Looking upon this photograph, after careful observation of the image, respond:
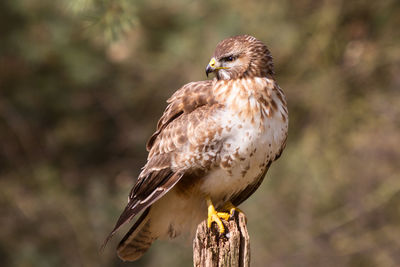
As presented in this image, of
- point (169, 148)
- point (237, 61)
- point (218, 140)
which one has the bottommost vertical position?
point (218, 140)

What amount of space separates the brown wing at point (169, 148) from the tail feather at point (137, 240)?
7.6 inches

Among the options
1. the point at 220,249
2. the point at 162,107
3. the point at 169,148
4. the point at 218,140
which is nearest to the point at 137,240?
the point at 169,148

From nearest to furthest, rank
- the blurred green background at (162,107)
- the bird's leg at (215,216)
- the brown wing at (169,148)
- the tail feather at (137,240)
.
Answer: the bird's leg at (215,216), the brown wing at (169,148), the tail feather at (137,240), the blurred green background at (162,107)

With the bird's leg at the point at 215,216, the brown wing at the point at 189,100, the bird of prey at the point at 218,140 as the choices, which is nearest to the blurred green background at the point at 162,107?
the brown wing at the point at 189,100

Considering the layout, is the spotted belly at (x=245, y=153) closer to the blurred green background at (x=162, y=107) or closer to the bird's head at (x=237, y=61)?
the bird's head at (x=237, y=61)

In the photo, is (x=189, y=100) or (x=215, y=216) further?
(x=189, y=100)

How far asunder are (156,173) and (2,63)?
17.6 feet

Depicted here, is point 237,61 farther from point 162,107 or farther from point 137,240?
point 162,107

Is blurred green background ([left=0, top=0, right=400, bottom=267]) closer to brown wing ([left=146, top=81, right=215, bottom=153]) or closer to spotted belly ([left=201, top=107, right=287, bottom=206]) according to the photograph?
brown wing ([left=146, top=81, right=215, bottom=153])

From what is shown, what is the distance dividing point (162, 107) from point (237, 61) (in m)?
5.25

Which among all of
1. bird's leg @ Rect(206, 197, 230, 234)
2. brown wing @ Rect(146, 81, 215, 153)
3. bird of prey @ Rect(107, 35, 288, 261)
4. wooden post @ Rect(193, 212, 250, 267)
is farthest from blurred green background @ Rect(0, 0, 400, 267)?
wooden post @ Rect(193, 212, 250, 267)

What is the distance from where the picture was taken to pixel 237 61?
150 inches

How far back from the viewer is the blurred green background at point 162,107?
6.78 meters

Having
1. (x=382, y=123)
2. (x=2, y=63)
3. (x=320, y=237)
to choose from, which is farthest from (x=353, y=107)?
(x=2, y=63)
